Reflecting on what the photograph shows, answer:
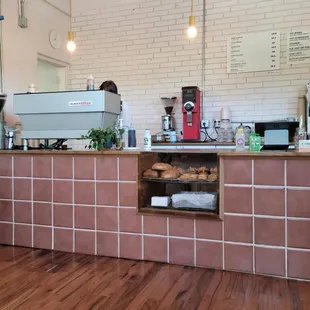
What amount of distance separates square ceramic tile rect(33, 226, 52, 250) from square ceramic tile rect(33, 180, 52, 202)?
0.25m

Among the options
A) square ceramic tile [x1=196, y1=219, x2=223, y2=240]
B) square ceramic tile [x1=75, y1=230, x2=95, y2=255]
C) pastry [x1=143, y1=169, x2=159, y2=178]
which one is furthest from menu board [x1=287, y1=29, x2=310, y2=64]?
square ceramic tile [x1=75, y1=230, x2=95, y2=255]

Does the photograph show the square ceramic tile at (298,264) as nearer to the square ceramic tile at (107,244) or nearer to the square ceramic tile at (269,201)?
the square ceramic tile at (269,201)

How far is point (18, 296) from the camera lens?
1984 millimetres

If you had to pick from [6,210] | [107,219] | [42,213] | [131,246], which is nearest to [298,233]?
[131,246]

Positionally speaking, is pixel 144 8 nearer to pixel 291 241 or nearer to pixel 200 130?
pixel 200 130

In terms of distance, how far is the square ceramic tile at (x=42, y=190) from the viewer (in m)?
2.84

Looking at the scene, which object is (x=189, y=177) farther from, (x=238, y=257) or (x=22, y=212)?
(x=22, y=212)

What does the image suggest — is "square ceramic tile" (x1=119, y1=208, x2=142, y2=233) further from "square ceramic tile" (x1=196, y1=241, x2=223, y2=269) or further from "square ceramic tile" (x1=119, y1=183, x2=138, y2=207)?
"square ceramic tile" (x1=196, y1=241, x2=223, y2=269)

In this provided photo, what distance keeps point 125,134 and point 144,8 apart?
288 cm

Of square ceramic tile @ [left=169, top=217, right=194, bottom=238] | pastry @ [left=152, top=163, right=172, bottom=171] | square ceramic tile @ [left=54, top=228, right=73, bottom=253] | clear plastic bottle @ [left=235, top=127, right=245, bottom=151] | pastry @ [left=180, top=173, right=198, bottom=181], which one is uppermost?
clear plastic bottle @ [left=235, top=127, right=245, bottom=151]

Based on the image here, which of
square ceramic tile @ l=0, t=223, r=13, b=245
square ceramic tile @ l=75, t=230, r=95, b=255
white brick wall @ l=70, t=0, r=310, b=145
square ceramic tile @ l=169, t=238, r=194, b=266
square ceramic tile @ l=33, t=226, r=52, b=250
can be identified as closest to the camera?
square ceramic tile @ l=169, t=238, r=194, b=266

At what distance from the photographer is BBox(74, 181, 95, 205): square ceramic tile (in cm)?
271

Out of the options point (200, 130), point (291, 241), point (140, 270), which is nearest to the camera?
point (291, 241)

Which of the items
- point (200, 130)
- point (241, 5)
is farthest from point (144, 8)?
point (200, 130)
